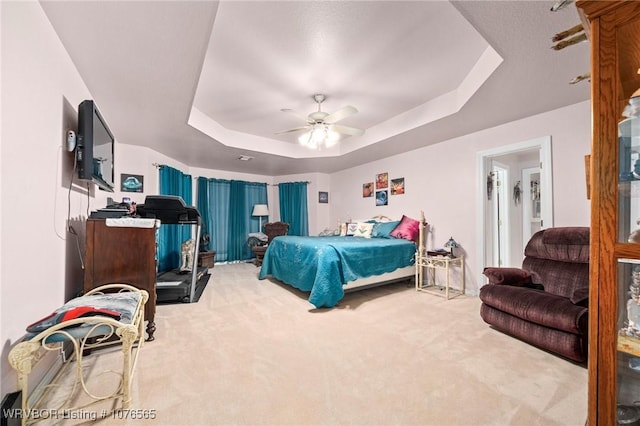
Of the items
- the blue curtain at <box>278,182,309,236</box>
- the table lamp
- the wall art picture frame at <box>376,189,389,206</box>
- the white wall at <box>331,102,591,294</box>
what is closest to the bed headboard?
the white wall at <box>331,102,591,294</box>

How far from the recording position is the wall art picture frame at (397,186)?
461 centimetres

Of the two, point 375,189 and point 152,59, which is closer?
point 152,59

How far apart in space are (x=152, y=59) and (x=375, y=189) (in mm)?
4067

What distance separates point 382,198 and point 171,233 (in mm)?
4119

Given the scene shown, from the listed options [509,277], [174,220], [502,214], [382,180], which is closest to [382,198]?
[382,180]

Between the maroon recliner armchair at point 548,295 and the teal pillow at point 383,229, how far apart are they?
191cm

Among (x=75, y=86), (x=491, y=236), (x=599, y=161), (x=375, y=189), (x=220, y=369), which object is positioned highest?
(x=75, y=86)

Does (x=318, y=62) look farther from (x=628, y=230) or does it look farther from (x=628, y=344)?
(x=628, y=344)

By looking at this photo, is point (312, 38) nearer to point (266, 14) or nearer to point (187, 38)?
point (266, 14)

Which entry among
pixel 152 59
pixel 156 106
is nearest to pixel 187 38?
pixel 152 59

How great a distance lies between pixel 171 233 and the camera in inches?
191

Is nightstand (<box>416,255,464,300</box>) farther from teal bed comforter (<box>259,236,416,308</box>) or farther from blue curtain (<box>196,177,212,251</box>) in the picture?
blue curtain (<box>196,177,212,251</box>)

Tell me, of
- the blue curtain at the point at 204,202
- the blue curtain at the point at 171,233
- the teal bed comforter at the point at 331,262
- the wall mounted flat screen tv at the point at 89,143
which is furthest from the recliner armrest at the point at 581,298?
the blue curtain at the point at 204,202

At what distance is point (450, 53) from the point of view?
225 cm
